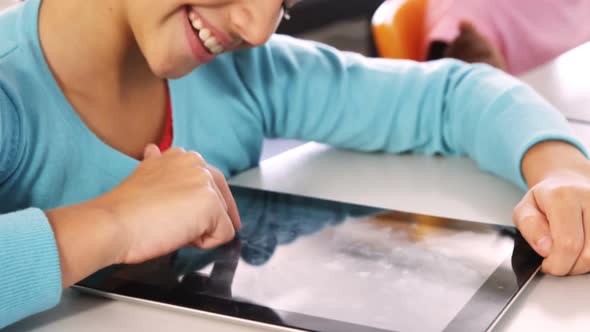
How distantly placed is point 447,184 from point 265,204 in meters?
0.20

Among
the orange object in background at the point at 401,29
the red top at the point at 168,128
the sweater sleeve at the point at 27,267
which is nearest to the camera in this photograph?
the sweater sleeve at the point at 27,267

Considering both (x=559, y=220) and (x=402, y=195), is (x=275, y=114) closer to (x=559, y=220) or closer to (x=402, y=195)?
(x=402, y=195)

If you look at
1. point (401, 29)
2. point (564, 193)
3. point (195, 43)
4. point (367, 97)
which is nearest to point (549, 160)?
point (564, 193)

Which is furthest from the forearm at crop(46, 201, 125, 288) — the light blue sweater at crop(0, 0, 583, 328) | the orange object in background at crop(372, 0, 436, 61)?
the orange object in background at crop(372, 0, 436, 61)

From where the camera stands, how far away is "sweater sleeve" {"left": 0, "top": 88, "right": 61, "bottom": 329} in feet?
1.90

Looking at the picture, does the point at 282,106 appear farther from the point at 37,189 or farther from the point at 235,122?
the point at 37,189

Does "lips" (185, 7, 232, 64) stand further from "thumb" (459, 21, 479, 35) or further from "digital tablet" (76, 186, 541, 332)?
"thumb" (459, 21, 479, 35)

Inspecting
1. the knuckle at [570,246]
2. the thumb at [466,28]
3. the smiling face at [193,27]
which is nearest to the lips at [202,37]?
the smiling face at [193,27]

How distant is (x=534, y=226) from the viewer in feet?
2.25

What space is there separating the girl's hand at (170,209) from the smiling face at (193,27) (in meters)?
0.12

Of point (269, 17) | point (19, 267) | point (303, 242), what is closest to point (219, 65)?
point (269, 17)

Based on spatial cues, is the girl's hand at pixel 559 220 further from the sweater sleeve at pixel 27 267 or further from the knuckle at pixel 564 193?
the sweater sleeve at pixel 27 267

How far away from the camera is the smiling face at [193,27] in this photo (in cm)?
75

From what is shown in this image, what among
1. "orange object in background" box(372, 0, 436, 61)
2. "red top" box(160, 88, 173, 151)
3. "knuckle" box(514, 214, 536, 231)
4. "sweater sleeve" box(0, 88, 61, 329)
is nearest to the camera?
"sweater sleeve" box(0, 88, 61, 329)
